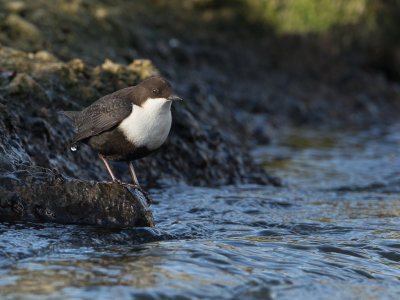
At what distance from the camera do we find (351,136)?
11836 millimetres

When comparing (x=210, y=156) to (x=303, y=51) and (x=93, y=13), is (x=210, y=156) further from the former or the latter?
(x=303, y=51)

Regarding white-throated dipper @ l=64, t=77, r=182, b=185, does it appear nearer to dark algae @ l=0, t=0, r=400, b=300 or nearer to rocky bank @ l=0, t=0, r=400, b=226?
dark algae @ l=0, t=0, r=400, b=300

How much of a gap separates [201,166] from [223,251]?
2.89m

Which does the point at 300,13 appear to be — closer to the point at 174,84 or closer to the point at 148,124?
the point at 174,84

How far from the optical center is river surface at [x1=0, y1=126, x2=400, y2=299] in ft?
11.4

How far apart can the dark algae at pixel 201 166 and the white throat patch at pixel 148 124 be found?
0.37m

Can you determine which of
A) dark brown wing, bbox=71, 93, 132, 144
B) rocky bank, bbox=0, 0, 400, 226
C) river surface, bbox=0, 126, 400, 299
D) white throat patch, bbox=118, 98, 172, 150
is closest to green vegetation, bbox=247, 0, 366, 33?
rocky bank, bbox=0, 0, 400, 226

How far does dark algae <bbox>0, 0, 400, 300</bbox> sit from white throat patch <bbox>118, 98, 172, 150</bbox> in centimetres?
37

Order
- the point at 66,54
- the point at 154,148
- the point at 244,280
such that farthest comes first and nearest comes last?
1. the point at 66,54
2. the point at 154,148
3. the point at 244,280

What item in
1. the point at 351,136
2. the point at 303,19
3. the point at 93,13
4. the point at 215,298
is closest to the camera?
the point at 215,298

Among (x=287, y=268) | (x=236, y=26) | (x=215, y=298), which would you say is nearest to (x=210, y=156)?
(x=287, y=268)

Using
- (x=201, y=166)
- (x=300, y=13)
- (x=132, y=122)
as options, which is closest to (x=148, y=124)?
(x=132, y=122)

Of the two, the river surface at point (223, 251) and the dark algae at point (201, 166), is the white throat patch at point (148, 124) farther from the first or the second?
the river surface at point (223, 251)

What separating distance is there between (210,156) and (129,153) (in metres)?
2.45
